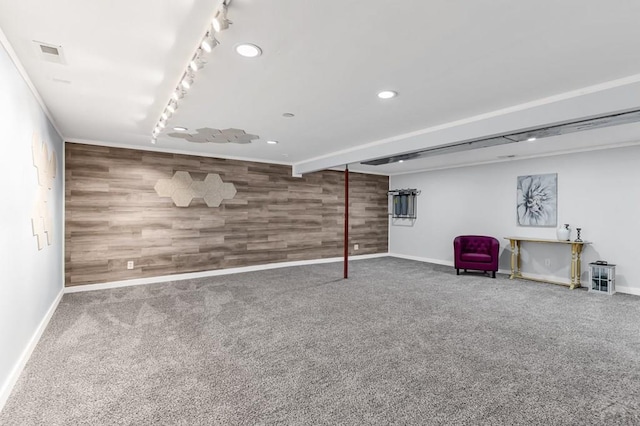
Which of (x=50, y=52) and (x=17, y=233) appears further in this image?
(x=17, y=233)

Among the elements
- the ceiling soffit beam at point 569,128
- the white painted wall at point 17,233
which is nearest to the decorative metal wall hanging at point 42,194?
the white painted wall at point 17,233

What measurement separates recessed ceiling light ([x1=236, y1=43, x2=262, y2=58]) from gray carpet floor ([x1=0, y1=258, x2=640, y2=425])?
243 cm

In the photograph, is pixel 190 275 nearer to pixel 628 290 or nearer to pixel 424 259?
pixel 424 259

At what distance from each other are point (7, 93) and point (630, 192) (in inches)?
307

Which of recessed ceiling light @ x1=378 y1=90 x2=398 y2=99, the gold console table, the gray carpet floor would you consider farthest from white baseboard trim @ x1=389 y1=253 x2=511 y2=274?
recessed ceiling light @ x1=378 y1=90 x2=398 y2=99

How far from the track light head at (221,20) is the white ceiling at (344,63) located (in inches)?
2.3

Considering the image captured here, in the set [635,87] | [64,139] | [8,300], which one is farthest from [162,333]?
[635,87]

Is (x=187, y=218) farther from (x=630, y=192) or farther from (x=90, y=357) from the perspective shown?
(x=630, y=192)

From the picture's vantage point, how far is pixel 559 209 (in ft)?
19.5

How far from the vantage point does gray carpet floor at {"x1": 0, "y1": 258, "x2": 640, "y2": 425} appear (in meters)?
2.06

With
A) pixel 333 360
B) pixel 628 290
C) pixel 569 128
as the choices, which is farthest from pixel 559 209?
pixel 333 360

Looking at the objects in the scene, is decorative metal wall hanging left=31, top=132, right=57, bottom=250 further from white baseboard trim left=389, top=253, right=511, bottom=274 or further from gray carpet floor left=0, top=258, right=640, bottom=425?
white baseboard trim left=389, top=253, right=511, bottom=274

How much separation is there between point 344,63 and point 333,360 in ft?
8.01

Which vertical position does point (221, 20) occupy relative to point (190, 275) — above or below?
above
